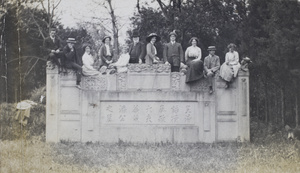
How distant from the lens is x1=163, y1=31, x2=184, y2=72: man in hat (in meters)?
8.95

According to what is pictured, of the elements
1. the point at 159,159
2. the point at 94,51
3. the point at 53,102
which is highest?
the point at 94,51

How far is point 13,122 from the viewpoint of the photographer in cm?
880

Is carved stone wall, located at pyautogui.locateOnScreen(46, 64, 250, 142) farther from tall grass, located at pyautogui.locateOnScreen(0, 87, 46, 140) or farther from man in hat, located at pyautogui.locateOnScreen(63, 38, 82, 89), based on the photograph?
tall grass, located at pyautogui.locateOnScreen(0, 87, 46, 140)

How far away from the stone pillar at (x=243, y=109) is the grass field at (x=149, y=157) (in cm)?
31

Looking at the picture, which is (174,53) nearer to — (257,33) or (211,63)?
(211,63)

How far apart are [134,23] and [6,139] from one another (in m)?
5.25

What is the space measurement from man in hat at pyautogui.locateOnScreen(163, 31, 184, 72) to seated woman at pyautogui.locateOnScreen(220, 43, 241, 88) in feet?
3.77

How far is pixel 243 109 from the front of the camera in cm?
861

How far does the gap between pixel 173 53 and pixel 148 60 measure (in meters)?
0.69

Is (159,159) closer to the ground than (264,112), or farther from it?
closer to the ground

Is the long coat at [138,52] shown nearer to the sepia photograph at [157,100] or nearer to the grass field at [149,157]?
the sepia photograph at [157,100]

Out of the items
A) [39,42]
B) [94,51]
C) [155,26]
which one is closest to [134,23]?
[155,26]

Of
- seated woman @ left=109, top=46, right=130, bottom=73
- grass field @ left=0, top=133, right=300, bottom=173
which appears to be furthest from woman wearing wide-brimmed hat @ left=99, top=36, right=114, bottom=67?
grass field @ left=0, top=133, right=300, bottom=173

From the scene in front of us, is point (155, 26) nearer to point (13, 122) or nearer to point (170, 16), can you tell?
point (170, 16)
